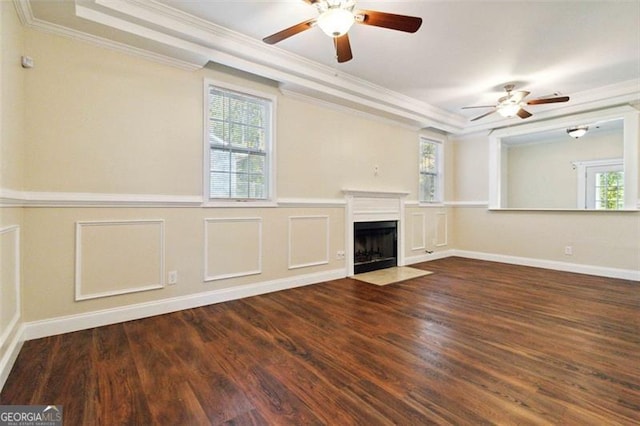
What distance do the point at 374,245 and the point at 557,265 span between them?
3.10 m

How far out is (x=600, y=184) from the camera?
6.36 metres

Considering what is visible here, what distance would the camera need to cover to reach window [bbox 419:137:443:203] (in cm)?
592

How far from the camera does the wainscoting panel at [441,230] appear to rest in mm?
6094

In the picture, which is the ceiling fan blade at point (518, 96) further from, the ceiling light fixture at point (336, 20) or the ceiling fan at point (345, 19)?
the ceiling light fixture at point (336, 20)

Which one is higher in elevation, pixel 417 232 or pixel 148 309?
pixel 417 232

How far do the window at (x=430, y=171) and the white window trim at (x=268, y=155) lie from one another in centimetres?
330

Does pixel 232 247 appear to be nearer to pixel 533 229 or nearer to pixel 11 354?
pixel 11 354

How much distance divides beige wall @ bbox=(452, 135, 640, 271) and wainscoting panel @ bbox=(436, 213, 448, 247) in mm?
345

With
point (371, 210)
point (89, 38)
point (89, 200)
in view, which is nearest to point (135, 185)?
point (89, 200)

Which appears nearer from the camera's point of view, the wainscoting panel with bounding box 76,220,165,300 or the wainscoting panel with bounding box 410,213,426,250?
the wainscoting panel with bounding box 76,220,165,300

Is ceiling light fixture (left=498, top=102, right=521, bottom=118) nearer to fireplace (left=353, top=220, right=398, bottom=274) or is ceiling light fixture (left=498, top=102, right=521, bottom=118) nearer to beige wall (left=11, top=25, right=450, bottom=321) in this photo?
fireplace (left=353, top=220, right=398, bottom=274)

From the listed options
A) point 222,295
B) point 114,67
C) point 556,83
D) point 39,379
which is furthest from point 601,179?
point 39,379
